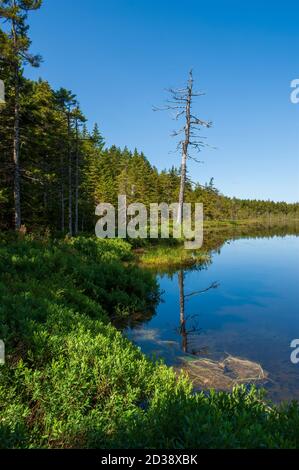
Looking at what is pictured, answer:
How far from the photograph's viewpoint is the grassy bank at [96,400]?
3.94m

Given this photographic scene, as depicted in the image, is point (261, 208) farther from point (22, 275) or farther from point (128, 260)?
point (22, 275)

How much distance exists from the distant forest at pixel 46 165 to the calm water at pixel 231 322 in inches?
519

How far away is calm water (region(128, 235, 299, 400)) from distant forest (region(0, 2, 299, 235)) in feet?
43.2

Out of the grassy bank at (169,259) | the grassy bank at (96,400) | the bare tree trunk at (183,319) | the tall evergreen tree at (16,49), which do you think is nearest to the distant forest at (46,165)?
the tall evergreen tree at (16,49)

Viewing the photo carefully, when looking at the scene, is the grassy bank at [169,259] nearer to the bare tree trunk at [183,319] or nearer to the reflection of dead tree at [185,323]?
the bare tree trunk at [183,319]

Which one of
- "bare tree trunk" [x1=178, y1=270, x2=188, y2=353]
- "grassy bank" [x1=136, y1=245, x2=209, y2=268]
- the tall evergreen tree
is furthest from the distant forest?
"bare tree trunk" [x1=178, y1=270, x2=188, y2=353]

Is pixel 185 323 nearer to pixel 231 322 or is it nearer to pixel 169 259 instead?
pixel 231 322

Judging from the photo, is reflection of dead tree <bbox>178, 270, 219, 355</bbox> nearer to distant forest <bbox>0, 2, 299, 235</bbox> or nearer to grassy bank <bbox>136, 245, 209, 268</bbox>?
grassy bank <bbox>136, 245, 209, 268</bbox>

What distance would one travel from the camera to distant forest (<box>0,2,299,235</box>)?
22.0 metres

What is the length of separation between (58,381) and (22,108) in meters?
22.8

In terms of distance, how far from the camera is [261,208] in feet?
554

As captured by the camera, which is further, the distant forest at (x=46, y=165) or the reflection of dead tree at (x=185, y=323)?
the distant forest at (x=46, y=165)

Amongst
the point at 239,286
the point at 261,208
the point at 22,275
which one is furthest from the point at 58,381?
the point at 261,208
